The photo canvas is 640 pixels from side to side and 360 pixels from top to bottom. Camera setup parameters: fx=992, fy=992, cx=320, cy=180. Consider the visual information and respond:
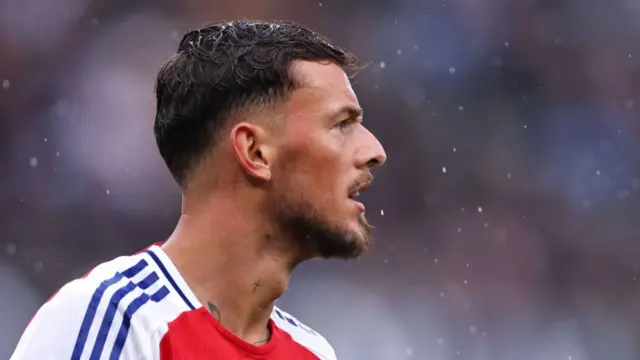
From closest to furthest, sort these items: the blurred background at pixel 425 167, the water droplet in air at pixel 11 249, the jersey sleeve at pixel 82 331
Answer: the jersey sleeve at pixel 82 331 < the water droplet in air at pixel 11 249 < the blurred background at pixel 425 167

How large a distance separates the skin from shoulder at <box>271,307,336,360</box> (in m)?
0.25

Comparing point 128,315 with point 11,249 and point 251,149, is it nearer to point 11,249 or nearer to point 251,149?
point 251,149

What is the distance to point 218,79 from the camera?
2084 millimetres

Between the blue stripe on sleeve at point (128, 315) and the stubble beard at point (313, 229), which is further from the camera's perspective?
the stubble beard at point (313, 229)

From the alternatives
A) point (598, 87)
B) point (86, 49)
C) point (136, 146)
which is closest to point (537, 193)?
point (598, 87)

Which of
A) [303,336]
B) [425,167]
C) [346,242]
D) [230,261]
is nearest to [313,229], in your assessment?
[346,242]

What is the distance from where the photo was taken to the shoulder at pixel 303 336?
2.34 m

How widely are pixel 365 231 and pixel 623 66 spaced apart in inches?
193

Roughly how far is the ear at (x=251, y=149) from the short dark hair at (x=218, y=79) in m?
0.04

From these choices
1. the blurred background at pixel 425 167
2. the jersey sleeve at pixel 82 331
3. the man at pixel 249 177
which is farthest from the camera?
the blurred background at pixel 425 167

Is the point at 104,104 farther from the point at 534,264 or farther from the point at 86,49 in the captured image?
the point at 534,264

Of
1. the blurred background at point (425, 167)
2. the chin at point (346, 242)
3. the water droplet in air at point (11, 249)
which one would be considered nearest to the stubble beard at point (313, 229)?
the chin at point (346, 242)

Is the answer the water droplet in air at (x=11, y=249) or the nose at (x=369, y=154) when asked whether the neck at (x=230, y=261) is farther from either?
the water droplet in air at (x=11, y=249)

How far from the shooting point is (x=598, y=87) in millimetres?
6516
